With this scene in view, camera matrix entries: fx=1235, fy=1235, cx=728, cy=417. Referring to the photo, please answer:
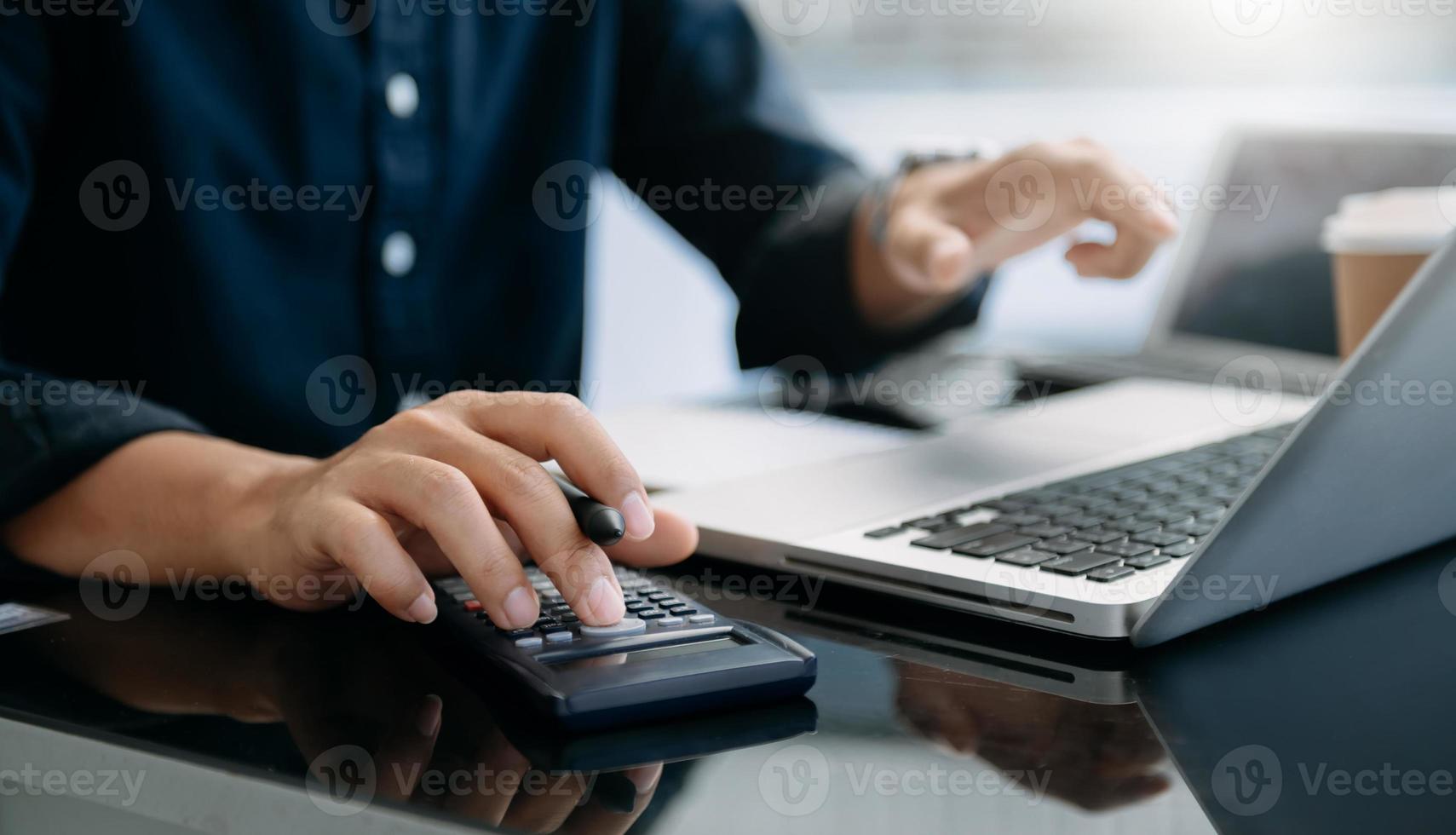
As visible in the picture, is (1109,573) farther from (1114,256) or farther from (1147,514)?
(1114,256)

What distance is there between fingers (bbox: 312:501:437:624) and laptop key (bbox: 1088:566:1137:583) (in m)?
A: 0.27

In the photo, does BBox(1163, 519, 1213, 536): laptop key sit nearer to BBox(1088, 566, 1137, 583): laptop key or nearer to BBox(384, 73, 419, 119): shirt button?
BBox(1088, 566, 1137, 583): laptop key

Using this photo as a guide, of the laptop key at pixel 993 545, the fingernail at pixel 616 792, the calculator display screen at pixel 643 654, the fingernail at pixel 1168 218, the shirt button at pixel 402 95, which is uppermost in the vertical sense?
the shirt button at pixel 402 95

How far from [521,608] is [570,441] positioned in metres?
0.07

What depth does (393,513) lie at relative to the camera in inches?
20.5

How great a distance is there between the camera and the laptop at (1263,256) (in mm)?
1152

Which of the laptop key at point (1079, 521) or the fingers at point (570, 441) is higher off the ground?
the fingers at point (570, 441)

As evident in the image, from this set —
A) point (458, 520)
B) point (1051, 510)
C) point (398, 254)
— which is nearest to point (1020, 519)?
point (1051, 510)

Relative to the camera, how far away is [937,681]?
0.46 metres

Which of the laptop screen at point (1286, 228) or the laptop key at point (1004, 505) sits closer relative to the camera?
the laptop key at point (1004, 505)

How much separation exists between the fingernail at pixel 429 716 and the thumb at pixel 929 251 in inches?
20.2

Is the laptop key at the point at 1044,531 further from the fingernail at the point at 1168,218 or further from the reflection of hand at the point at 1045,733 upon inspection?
the fingernail at the point at 1168,218

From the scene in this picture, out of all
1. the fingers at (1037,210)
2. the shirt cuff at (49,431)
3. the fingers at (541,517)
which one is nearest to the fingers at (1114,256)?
the fingers at (1037,210)

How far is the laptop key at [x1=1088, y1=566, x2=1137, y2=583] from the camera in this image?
50 centimetres
